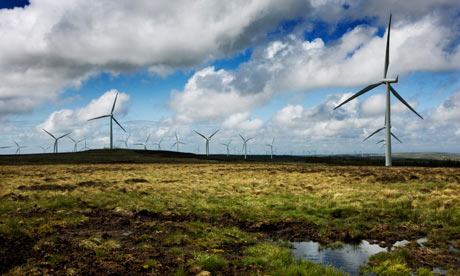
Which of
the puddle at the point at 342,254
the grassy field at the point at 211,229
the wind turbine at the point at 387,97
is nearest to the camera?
the grassy field at the point at 211,229

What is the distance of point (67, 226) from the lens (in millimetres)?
16469

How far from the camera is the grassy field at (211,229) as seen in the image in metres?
11.0

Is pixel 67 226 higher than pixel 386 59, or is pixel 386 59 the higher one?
pixel 386 59

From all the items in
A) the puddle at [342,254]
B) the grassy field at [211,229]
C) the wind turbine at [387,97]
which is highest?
the wind turbine at [387,97]

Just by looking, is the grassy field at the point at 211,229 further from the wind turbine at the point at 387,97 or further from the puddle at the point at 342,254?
the wind turbine at the point at 387,97

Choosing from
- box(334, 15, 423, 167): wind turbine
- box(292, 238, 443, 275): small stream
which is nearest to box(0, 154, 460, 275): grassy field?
box(292, 238, 443, 275): small stream

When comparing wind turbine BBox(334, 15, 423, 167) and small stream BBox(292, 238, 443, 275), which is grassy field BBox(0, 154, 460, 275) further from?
wind turbine BBox(334, 15, 423, 167)

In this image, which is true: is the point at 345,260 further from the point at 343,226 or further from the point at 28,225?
→ the point at 28,225

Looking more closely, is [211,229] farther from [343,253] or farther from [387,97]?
[387,97]

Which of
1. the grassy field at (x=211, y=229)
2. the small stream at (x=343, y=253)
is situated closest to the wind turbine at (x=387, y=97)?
the grassy field at (x=211, y=229)

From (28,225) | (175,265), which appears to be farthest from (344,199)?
(28,225)

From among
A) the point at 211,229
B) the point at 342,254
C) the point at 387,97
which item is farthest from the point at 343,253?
the point at 387,97

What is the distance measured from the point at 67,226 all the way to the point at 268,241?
10.5 metres

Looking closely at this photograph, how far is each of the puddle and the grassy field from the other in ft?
1.93
